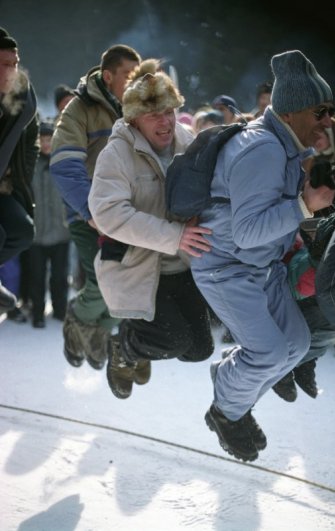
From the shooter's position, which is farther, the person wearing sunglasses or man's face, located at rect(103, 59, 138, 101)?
man's face, located at rect(103, 59, 138, 101)

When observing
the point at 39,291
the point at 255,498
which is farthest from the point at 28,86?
the point at 39,291

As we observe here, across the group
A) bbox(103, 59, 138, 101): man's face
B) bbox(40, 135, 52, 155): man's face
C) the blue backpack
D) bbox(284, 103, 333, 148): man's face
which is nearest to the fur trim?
bbox(103, 59, 138, 101): man's face

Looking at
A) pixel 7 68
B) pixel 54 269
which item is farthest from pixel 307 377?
pixel 54 269

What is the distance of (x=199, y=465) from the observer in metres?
5.63

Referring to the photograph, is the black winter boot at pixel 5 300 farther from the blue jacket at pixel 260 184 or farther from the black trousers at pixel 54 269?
the black trousers at pixel 54 269

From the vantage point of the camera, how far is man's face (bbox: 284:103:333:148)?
395cm

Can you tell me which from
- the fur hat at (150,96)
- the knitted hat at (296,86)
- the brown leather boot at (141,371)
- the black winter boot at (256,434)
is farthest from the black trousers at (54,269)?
the knitted hat at (296,86)

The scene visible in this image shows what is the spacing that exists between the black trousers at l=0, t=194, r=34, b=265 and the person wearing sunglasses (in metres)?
1.50

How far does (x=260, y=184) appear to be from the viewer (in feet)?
12.5

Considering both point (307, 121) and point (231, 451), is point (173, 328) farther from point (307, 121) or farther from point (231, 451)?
point (307, 121)

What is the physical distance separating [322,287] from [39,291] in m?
5.61

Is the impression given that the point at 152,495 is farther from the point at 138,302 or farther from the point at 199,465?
the point at 138,302

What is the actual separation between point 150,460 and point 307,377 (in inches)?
52.9

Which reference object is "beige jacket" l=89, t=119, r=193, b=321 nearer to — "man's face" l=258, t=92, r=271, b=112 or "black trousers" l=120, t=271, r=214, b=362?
"black trousers" l=120, t=271, r=214, b=362
